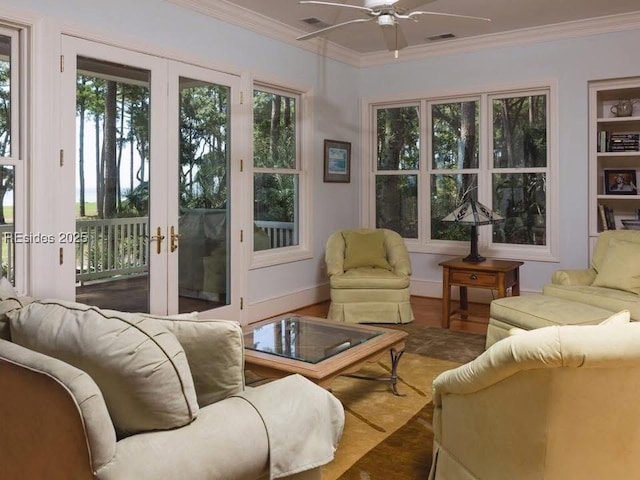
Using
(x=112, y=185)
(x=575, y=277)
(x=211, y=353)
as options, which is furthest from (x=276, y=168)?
(x=211, y=353)

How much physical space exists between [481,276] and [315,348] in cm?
236

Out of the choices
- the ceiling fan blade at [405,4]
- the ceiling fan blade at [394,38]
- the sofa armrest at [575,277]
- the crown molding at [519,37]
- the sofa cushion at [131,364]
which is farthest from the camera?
the crown molding at [519,37]

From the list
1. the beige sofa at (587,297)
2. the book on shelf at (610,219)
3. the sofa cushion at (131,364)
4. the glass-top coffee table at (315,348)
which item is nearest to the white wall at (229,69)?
the glass-top coffee table at (315,348)

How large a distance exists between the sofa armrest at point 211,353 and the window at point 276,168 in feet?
11.5

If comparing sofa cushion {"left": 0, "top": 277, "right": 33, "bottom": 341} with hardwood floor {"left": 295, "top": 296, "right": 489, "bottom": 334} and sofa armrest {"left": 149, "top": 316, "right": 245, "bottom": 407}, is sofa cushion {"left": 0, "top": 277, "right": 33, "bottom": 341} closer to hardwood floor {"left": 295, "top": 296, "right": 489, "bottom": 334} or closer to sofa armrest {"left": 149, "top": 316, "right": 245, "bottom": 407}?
sofa armrest {"left": 149, "top": 316, "right": 245, "bottom": 407}

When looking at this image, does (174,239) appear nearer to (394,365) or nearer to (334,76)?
(394,365)

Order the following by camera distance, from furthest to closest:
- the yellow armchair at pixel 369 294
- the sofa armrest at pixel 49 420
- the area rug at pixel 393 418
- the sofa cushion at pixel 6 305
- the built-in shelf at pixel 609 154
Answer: the built-in shelf at pixel 609 154, the yellow armchair at pixel 369 294, the area rug at pixel 393 418, the sofa cushion at pixel 6 305, the sofa armrest at pixel 49 420

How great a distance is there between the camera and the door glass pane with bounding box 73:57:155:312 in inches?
151

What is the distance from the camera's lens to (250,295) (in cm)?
516

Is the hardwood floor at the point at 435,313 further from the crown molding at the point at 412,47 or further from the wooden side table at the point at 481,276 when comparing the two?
the crown molding at the point at 412,47

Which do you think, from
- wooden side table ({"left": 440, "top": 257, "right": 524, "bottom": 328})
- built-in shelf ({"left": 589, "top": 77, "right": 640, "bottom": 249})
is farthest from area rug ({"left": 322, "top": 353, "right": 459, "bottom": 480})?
built-in shelf ({"left": 589, "top": 77, "right": 640, "bottom": 249})

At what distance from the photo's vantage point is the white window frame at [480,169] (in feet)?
18.4

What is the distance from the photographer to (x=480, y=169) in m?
6.04

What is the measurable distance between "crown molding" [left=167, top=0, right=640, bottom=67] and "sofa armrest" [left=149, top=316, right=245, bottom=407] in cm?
341
